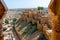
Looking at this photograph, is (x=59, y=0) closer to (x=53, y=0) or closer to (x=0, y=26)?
(x=53, y=0)

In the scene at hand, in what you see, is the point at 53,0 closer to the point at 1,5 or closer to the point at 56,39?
the point at 56,39

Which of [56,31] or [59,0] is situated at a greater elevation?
[59,0]

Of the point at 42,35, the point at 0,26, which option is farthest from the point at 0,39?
the point at 42,35

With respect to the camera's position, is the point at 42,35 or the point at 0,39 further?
the point at 42,35

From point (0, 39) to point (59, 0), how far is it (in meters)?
1.21

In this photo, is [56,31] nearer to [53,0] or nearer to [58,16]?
[58,16]

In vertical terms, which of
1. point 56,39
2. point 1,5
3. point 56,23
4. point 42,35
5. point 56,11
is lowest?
point 42,35

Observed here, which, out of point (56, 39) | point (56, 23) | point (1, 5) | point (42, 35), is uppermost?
point (1, 5)

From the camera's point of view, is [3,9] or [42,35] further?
[42,35]

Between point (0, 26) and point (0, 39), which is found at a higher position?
point (0, 26)

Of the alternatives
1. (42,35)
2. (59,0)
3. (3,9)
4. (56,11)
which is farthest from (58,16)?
(42,35)

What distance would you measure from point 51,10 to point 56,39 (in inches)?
20.2

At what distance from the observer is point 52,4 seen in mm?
2572

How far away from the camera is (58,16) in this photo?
2.55 meters
